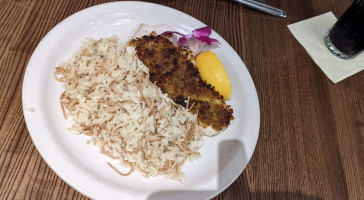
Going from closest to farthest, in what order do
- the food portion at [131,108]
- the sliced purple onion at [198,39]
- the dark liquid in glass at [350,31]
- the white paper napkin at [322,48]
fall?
the food portion at [131,108] < the sliced purple onion at [198,39] < the dark liquid in glass at [350,31] < the white paper napkin at [322,48]

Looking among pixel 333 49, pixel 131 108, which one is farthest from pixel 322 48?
pixel 131 108

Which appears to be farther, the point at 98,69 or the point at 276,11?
the point at 276,11

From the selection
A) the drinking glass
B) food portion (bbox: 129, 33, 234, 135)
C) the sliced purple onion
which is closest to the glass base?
the drinking glass

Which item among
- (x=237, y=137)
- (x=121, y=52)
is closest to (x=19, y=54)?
(x=121, y=52)

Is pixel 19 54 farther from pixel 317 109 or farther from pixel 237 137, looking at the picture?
pixel 317 109

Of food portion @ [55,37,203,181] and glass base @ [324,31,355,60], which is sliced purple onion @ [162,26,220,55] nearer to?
food portion @ [55,37,203,181]

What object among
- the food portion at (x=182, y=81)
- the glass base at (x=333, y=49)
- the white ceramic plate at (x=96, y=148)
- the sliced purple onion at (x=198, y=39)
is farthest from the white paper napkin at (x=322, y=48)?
the food portion at (x=182, y=81)

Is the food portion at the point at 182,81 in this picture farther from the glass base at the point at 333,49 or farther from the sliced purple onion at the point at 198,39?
the glass base at the point at 333,49
